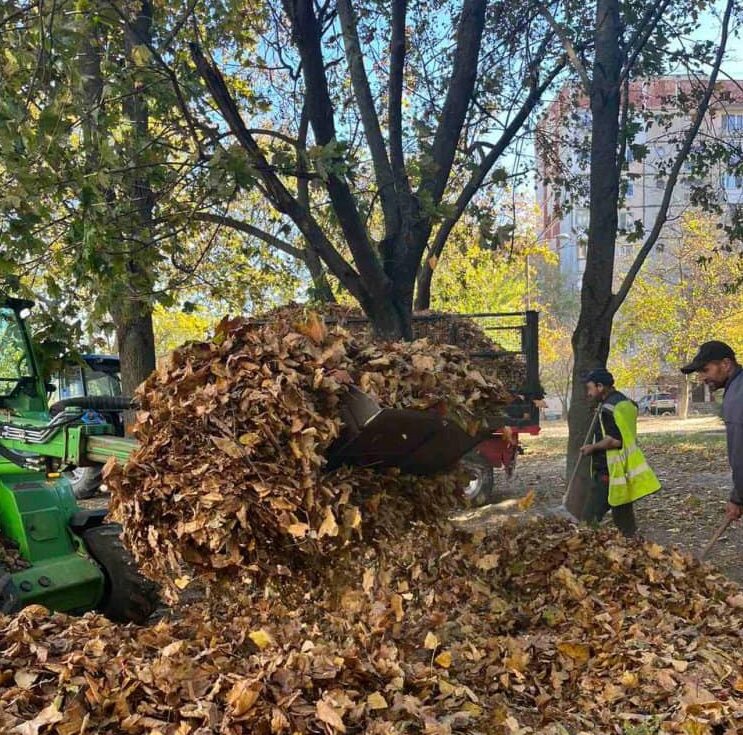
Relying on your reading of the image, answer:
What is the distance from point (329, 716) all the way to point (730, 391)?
3.61 m

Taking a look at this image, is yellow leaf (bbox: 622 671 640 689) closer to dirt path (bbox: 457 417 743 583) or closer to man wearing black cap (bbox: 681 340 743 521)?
man wearing black cap (bbox: 681 340 743 521)

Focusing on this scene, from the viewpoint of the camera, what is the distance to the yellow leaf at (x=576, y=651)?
159 inches

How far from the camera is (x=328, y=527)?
3.73 metres

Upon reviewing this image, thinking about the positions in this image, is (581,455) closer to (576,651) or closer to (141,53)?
(576,651)

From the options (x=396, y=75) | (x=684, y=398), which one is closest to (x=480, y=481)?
(x=396, y=75)

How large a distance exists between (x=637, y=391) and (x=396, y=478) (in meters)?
42.0

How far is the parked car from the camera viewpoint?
36.3m

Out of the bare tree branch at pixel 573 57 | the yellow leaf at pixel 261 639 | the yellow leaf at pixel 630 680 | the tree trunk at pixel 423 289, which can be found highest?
the bare tree branch at pixel 573 57

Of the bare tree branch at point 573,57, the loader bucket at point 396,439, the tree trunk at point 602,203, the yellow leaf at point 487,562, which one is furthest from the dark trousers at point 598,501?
the bare tree branch at point 573,57

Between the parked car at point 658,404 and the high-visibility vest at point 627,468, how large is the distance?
3108 centimetres

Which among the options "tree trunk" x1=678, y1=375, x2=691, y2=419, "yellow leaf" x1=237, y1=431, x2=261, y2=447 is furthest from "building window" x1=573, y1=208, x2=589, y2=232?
"yellow leaf" x1=237, y1=431, x2=261, y2=447

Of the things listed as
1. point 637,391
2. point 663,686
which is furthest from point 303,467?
point 637,391

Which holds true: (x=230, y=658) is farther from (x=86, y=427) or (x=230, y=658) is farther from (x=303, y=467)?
(x=86, y=427)

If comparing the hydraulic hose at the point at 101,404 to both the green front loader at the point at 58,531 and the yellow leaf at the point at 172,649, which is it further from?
the yellow leaf at the point at 172,649
